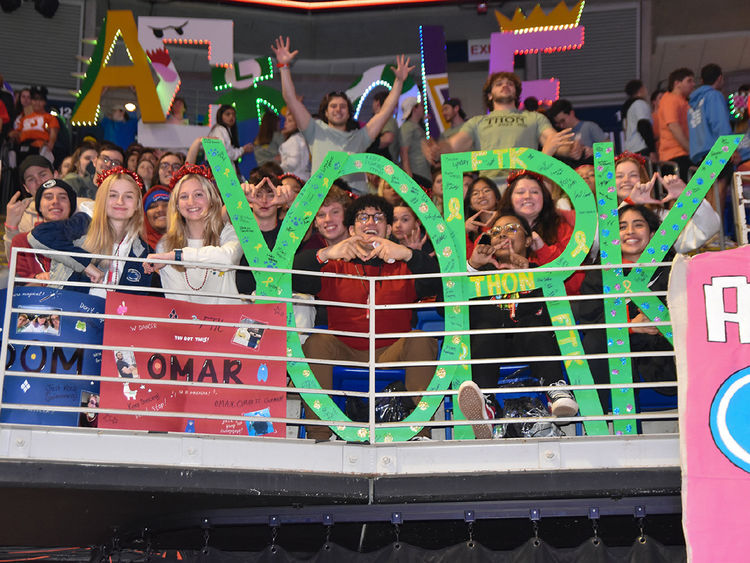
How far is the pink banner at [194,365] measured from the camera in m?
4.69

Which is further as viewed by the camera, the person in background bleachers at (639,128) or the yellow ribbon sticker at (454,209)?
the person in background bleachers at (639,128)

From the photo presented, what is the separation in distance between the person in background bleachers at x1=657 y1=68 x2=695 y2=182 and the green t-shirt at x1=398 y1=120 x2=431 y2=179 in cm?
196

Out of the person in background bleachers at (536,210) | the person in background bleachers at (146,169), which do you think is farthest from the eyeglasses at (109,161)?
the person in background bleachers at (536,210)

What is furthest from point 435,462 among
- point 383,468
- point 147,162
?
point 147,162

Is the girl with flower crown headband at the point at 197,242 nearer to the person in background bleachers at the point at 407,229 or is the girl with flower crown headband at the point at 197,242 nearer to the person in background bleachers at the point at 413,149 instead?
the person in background bleachers at the point at 407,229

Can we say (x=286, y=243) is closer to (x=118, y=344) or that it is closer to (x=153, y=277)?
(x=153, y=277)

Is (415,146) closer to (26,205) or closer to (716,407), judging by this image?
(26,205)

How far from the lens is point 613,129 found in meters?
13.5

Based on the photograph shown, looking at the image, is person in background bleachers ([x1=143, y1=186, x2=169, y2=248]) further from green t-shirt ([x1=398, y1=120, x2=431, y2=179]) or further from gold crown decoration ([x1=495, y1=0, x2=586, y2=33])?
gold crown decoration ([x1=495, y1=0, x2=586, y2=33])

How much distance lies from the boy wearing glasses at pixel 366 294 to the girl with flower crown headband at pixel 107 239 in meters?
0.84

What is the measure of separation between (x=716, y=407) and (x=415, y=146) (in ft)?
16.2

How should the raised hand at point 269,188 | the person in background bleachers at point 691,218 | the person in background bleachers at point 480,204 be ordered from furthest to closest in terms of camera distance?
the person in background bleachers at point 480,204 → the raised hand at point 269,188 → the person in background bleachers at point 691,218

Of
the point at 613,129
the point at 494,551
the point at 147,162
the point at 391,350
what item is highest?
the point at 613,129

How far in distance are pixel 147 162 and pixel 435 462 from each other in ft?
14.4
